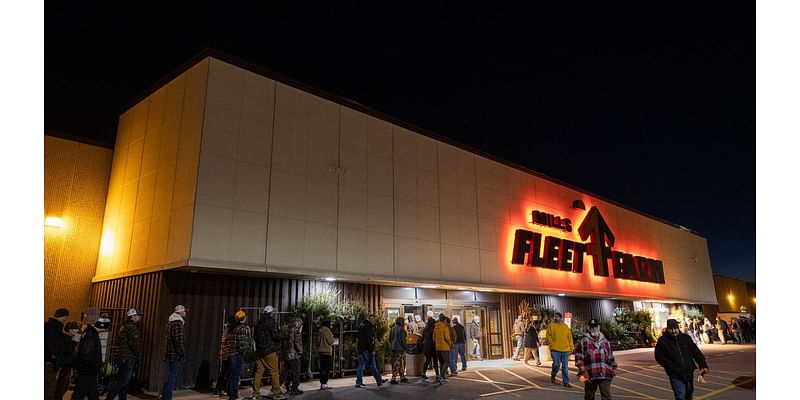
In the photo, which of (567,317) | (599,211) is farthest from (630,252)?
(567,317)

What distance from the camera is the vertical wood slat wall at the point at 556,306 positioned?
21744mm

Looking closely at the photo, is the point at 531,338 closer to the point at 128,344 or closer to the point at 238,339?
the point at 238,339

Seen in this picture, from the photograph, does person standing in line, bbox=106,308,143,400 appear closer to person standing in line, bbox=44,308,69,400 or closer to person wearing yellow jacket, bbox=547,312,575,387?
person standing in line, bbox=44,308,69,400

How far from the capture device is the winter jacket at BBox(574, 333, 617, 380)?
7.86 metres

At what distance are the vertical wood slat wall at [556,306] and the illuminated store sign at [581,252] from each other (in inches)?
67.0

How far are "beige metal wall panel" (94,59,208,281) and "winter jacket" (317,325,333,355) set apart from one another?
3.92 m

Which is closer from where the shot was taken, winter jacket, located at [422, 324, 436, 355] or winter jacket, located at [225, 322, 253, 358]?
winter jacket, located at [225, 322, 253, 358]

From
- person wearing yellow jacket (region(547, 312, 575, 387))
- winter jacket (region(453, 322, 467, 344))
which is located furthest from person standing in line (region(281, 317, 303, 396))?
person wearing yellow jacket (region(547, 312, 575, 387))

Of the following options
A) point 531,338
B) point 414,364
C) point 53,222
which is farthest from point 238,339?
point 531,338

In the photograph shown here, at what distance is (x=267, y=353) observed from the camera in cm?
1045

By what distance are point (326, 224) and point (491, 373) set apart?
710 cm

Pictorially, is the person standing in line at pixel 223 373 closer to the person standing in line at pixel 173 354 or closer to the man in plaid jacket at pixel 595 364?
the person standing in line at pixel 173 354

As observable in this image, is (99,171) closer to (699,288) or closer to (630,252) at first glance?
(630,252)

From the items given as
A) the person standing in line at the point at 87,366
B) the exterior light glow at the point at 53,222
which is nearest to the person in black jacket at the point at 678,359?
the person standing in line at the point at 87,366
